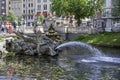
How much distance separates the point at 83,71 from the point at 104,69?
1852 mm

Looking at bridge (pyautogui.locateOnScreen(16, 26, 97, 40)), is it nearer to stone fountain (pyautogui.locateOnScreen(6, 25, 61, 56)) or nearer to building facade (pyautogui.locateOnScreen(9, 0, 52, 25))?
stone fountain (pyautogui.locateOnScreen(6, 25, 61, 56))

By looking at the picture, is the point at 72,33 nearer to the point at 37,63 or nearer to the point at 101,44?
the point at 101,44

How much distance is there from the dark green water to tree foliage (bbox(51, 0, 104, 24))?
197 feet

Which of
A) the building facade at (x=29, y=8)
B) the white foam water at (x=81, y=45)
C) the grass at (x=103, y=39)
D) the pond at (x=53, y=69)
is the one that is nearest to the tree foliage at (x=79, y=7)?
the grass at (x=103, y=39)

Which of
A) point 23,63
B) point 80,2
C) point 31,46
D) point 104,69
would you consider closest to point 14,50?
point 31,46

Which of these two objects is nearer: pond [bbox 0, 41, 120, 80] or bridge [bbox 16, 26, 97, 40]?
pond [bbox 0, 41, 120, 80]

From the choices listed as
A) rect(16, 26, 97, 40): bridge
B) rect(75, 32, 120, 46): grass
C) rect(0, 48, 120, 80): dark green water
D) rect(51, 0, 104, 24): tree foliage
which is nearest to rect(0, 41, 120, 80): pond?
rect(0, 48, 120, 80): dark green water

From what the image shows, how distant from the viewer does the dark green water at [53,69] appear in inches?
883

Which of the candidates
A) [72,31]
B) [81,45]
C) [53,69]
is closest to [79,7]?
[72,31]

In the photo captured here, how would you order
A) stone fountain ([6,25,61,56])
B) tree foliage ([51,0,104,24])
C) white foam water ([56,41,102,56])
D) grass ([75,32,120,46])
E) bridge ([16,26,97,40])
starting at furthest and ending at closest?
tree foliage ([51,0,104,24])
bridge ([16,26,97,40])
grass ([75,32,120,46])
white foam water ([56,41,102,56])
stone fountain ([6,25,61,56])

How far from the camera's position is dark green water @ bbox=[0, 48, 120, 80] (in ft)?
73.6

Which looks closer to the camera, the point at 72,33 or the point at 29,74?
the point at 29,74

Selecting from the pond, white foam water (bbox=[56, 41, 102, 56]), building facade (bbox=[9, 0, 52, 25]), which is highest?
the pond

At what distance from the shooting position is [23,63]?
28.8 m
